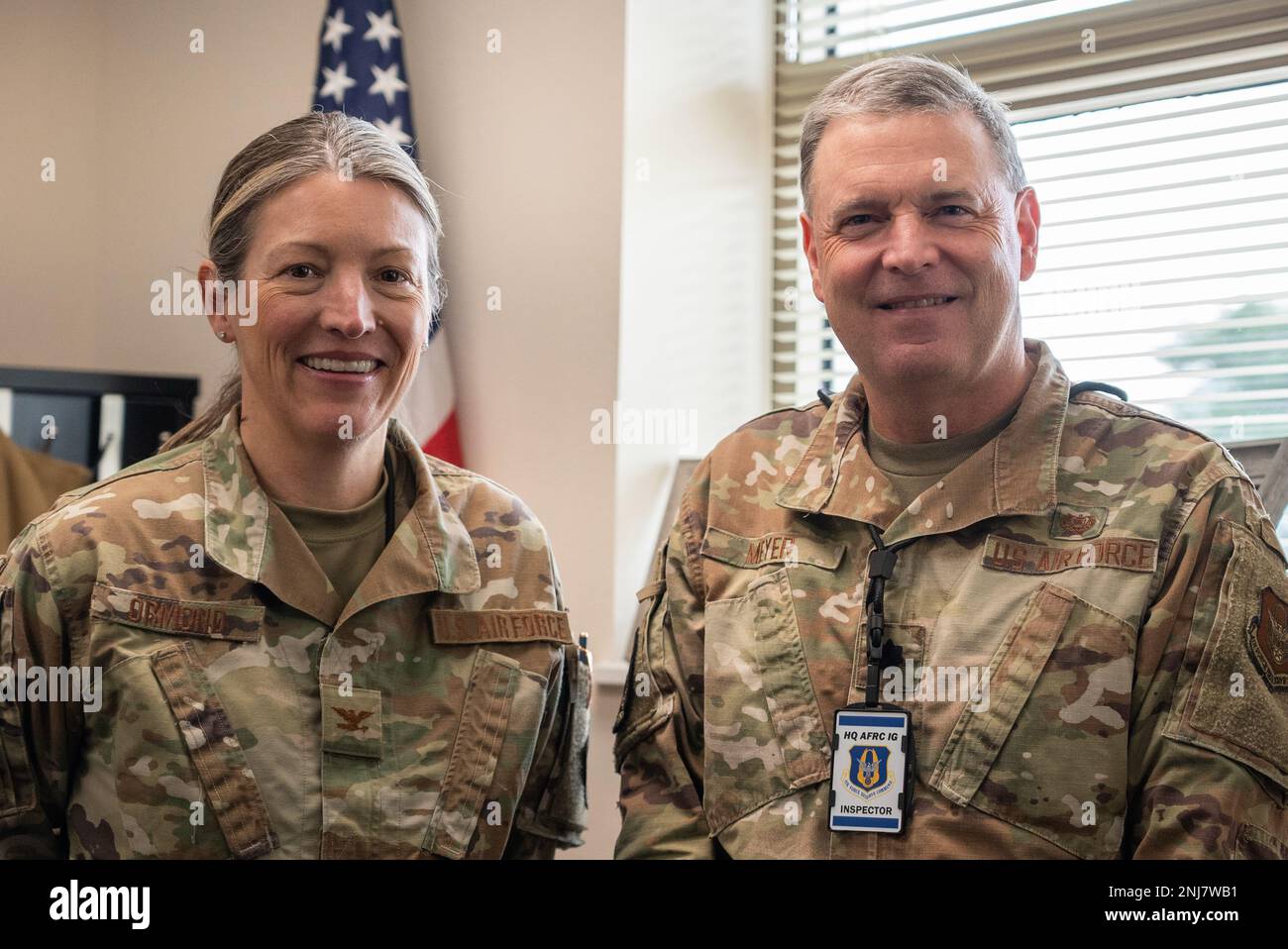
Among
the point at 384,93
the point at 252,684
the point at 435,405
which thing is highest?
the point at 384,93

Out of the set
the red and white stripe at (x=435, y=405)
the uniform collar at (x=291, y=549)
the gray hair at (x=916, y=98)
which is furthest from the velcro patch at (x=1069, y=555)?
the red and white stripe at (x=435, y=405)

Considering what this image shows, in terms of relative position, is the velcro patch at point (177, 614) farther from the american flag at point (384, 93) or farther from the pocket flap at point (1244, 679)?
the american flag at point (384, 93)

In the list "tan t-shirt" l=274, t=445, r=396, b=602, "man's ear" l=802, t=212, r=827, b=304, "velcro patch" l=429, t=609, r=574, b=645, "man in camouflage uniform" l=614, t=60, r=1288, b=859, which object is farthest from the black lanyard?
"tan t-shirt" l=274, t=445, r=396, b=602

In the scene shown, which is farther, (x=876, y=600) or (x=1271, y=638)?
(x=876, y=600)

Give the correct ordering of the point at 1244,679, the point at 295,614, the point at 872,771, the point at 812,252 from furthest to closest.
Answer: the point at 812,252 < the point at 295,614 < the point at 872,771 < the point at 1244,679

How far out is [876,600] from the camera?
1636mm

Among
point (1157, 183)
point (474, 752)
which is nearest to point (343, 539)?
point (474, 752)

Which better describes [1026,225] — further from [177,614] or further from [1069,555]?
[177,614]

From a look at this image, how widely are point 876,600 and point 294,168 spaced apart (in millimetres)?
948

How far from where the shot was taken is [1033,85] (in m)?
3.05

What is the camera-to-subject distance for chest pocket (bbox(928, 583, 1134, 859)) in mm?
1499
